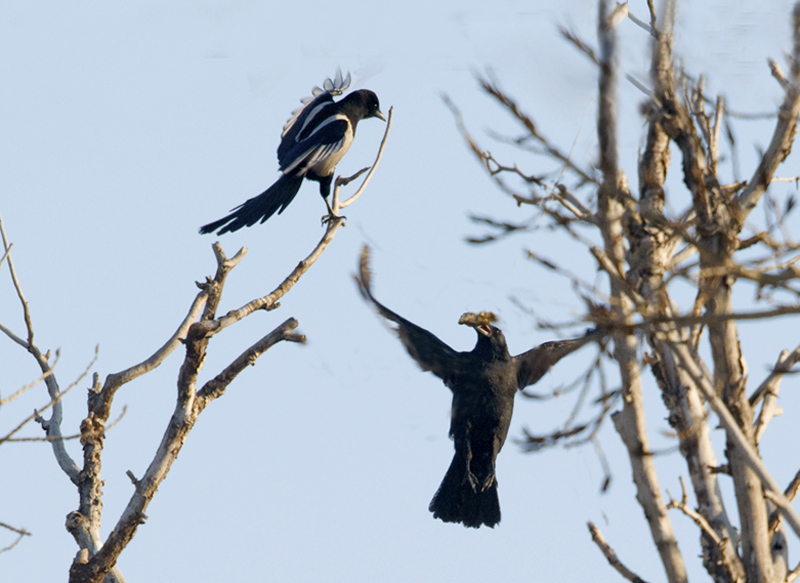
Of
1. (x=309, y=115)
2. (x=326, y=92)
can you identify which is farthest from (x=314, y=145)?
(x=326, y=92)

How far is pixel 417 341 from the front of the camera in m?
5.46

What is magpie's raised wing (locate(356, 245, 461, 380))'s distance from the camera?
5.43 meters

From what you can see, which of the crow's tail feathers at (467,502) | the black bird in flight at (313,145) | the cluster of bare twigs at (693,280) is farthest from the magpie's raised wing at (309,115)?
the cluster of bare twigs at (693,280)

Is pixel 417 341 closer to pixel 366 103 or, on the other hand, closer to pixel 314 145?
pixel 314 145

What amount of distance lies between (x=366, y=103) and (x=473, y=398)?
104 inches

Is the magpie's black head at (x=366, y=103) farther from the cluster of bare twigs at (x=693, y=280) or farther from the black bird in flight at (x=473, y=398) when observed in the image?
the cluster of bare twigs at (x=693, y=280)

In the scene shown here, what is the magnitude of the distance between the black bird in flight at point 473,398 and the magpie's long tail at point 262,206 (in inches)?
31.6

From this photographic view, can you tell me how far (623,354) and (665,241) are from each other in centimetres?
43

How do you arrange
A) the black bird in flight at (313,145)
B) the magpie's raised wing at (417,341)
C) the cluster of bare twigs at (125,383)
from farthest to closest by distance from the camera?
the black bird in flight at (313,145), the magpie's raised wing at (417,341), the cluster of bare twigs at (125,383)

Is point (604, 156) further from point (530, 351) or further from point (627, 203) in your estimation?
point (530, 351)

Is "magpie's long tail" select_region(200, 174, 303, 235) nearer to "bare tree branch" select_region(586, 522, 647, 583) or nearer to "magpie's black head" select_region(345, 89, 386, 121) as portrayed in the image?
"magpie's black head" select_region(345, 89, 386, 121)

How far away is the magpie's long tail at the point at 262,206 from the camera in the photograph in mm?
5648

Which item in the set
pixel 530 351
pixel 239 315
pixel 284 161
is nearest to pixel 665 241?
pixel 239 315

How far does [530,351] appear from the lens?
566 centimetres
